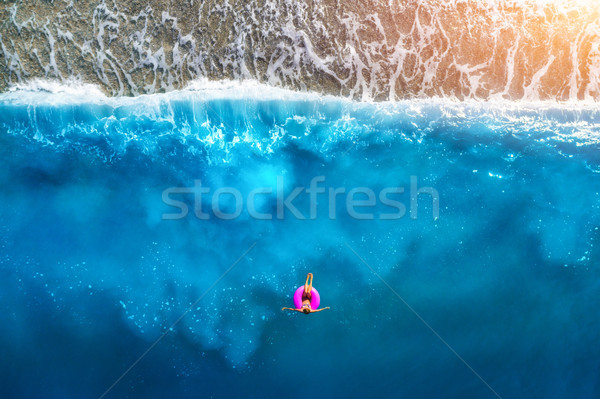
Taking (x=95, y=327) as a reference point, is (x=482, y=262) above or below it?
above

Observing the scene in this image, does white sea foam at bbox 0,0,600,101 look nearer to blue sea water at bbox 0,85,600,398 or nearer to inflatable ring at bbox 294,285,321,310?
blue sea water at bbox 0,85,600,398

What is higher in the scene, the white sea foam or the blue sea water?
the white sea foam

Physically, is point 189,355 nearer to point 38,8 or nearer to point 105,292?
point 105,292

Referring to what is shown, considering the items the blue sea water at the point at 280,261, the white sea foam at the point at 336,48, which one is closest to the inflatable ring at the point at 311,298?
the blue sea water at the point at 280,261

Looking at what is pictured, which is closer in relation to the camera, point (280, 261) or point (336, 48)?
point (280, 261)

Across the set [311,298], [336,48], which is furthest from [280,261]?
[336,48]

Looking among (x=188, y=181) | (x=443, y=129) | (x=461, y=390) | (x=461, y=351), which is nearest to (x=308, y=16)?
(x=443, y=129)

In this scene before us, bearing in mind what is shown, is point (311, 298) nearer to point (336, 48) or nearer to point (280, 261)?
point (280, 261)

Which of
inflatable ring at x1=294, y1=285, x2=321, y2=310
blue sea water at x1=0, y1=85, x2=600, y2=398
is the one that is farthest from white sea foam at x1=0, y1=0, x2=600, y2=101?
inflatable ring at x1=294, y1=285, x2=321, y2=310
